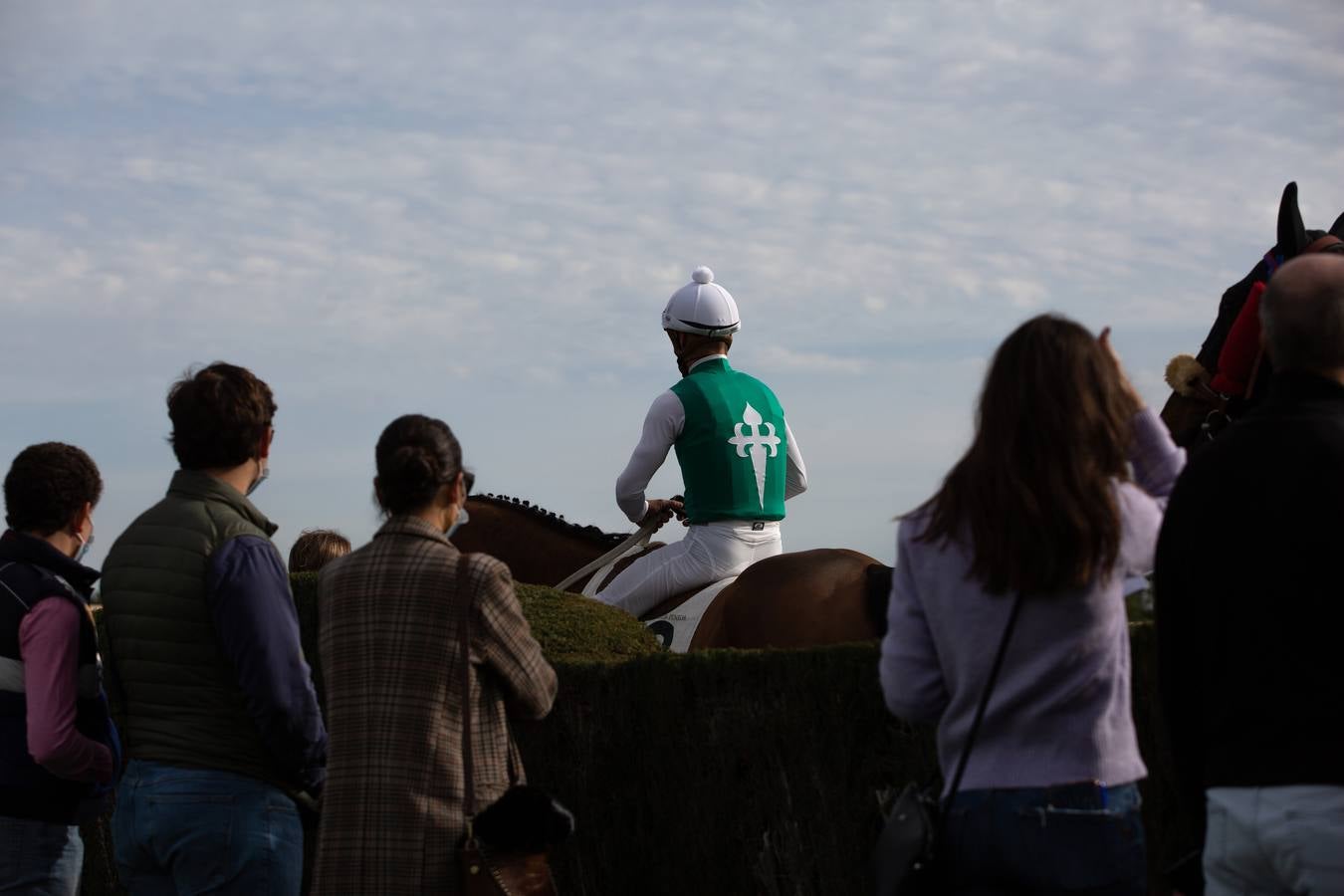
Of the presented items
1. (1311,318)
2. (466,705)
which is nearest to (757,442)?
(466,705)

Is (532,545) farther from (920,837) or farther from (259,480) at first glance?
(920,837)

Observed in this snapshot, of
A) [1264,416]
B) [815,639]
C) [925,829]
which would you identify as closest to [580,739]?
[815,639]

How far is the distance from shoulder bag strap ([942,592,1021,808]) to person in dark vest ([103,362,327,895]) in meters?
1.77

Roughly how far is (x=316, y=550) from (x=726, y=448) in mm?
2237

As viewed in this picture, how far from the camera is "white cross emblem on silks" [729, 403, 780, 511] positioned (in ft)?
25.4

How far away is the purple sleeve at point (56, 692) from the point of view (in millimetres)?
4352

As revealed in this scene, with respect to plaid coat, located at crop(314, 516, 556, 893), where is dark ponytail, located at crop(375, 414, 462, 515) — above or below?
above

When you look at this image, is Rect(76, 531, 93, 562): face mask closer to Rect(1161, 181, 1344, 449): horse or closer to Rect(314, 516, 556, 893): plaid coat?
Rect(314, 516, 556, 893): plaid coat

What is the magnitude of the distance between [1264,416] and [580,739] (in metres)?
3.19

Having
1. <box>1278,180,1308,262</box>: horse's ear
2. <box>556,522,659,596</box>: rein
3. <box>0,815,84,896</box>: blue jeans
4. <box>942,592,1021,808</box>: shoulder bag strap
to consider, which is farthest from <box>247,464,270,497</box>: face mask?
<box>556,522,659,596</box>: rein

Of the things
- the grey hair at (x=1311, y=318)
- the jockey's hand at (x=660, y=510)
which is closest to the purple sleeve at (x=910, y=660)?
the grey hair at (x=1311, y=318)

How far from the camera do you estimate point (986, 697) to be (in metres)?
3.03

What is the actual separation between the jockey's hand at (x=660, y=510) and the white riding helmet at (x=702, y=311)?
978mm

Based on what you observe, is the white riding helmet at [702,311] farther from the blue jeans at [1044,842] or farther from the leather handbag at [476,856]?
the blue jeans at [1044,842]
